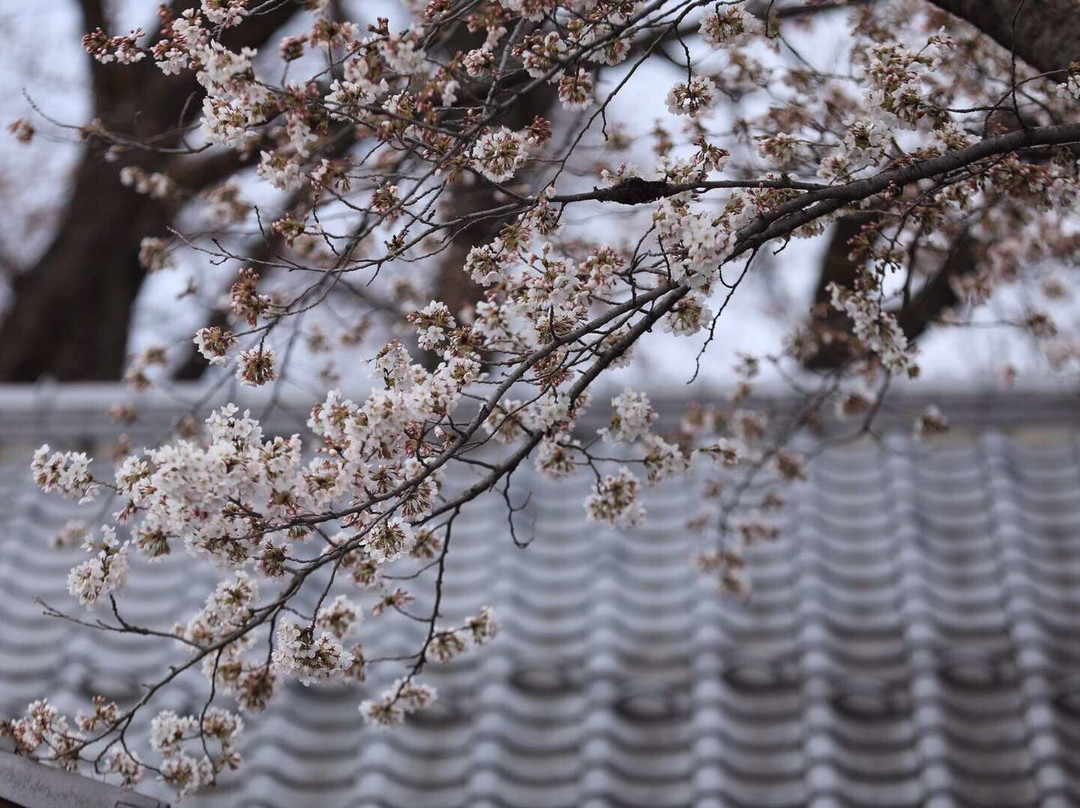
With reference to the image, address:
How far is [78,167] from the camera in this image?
6.77m

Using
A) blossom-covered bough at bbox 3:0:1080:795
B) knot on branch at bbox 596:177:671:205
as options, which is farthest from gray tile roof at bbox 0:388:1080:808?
knot on branch at bbox 596:177:671:205

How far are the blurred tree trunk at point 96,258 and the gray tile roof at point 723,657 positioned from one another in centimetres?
198

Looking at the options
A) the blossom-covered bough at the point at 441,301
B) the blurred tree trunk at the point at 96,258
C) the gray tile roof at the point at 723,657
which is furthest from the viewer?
the blurred tree trunk at the point at 96,258

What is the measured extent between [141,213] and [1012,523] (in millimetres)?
4292

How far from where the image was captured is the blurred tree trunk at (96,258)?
607 centimetres

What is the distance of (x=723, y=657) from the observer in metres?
3.63

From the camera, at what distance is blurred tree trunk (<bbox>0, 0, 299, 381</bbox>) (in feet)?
19.9

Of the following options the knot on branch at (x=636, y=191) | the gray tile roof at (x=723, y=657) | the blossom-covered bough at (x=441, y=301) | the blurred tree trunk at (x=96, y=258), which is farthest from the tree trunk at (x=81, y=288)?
the knot on branch at (x=636, y=191)

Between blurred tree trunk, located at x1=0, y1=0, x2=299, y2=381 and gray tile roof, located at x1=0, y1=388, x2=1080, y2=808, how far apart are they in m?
1.98

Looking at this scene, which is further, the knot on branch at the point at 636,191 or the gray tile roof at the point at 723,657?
the gray tile roof at the point at 723,657

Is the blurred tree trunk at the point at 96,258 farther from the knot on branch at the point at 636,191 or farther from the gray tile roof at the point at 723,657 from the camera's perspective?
the knot on branch at the point at 636,191

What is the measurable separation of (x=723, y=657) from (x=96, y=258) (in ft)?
12.7

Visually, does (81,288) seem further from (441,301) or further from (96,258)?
(441,301)

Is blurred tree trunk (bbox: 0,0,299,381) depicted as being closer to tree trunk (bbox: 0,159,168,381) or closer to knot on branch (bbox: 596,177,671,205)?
tree trunk (bbox: 0,159,168,381)
